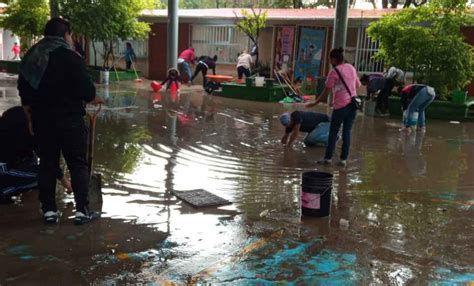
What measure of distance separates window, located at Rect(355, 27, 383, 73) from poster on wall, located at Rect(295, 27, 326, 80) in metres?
1.37

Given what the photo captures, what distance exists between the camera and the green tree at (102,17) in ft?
61.4

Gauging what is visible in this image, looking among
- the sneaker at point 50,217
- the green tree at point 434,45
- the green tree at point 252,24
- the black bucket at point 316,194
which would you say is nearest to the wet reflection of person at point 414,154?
the black bucket at point 316,194

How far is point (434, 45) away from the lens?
42.6 ft

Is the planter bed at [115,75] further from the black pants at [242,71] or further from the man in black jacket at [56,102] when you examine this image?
the man in black jacket at [56,102]

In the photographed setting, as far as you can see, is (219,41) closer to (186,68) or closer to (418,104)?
(186,68)

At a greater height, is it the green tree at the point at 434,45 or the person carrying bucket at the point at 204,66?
the green tree at the point at 434,45

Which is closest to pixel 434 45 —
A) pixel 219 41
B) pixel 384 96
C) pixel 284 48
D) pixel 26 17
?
pixel 384 96

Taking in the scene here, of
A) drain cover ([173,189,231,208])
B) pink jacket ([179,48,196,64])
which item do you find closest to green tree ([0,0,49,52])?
pink jacket ([179,48,196,64])

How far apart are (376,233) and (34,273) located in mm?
2915

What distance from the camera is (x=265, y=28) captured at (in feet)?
67.9

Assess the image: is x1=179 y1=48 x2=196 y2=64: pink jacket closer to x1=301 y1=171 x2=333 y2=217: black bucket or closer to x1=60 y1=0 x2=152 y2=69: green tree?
x1=60 y1=0 x2=152 y2=69: green tree

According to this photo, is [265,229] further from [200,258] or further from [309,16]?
[309,16]

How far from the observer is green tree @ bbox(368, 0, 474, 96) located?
42.4ft

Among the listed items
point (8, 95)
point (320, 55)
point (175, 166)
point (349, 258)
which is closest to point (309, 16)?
point (320, 55)
